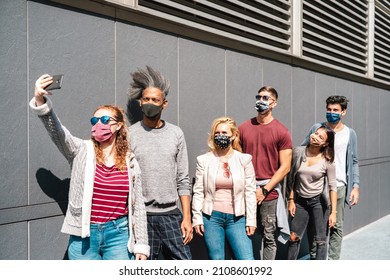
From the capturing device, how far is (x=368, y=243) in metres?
7.76

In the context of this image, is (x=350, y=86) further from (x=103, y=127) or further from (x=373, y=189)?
(x=103, y=127)

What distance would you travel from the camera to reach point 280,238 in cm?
496

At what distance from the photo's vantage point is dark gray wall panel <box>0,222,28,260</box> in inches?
133

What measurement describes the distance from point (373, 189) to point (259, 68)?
15.0 ft

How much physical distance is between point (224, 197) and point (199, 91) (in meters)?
1.32

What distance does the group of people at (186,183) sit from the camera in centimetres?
322

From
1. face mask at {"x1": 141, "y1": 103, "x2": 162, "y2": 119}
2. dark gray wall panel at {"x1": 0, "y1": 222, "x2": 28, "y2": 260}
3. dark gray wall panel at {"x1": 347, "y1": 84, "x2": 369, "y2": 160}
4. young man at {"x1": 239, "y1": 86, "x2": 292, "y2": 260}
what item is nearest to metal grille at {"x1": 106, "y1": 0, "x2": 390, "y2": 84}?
dark gray wall panel at {"x1": 347, "y1": 84, "x2": 369, "y2": 160}

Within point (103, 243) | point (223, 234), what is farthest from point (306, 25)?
point (103, 243)

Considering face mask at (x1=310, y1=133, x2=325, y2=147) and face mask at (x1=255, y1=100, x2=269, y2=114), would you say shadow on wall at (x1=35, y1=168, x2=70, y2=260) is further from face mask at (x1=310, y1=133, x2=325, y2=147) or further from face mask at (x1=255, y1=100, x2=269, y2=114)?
face mask at (x1=310, y1=133, x2=325, y2=147)

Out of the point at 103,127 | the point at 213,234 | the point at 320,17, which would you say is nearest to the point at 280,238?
the point at 213,234

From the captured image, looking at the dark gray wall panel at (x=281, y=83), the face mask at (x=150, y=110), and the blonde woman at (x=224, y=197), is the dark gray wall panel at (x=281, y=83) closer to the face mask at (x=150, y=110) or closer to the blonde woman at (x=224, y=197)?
the blonde woman at (x=224, y=197)

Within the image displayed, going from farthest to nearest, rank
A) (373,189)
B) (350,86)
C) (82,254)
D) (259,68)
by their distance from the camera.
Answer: (373,189) → (350,86) → (259,68) → (82,254)

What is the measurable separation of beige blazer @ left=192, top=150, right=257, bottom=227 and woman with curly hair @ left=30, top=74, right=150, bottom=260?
998mm

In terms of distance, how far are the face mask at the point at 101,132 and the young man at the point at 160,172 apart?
1.94 ft
